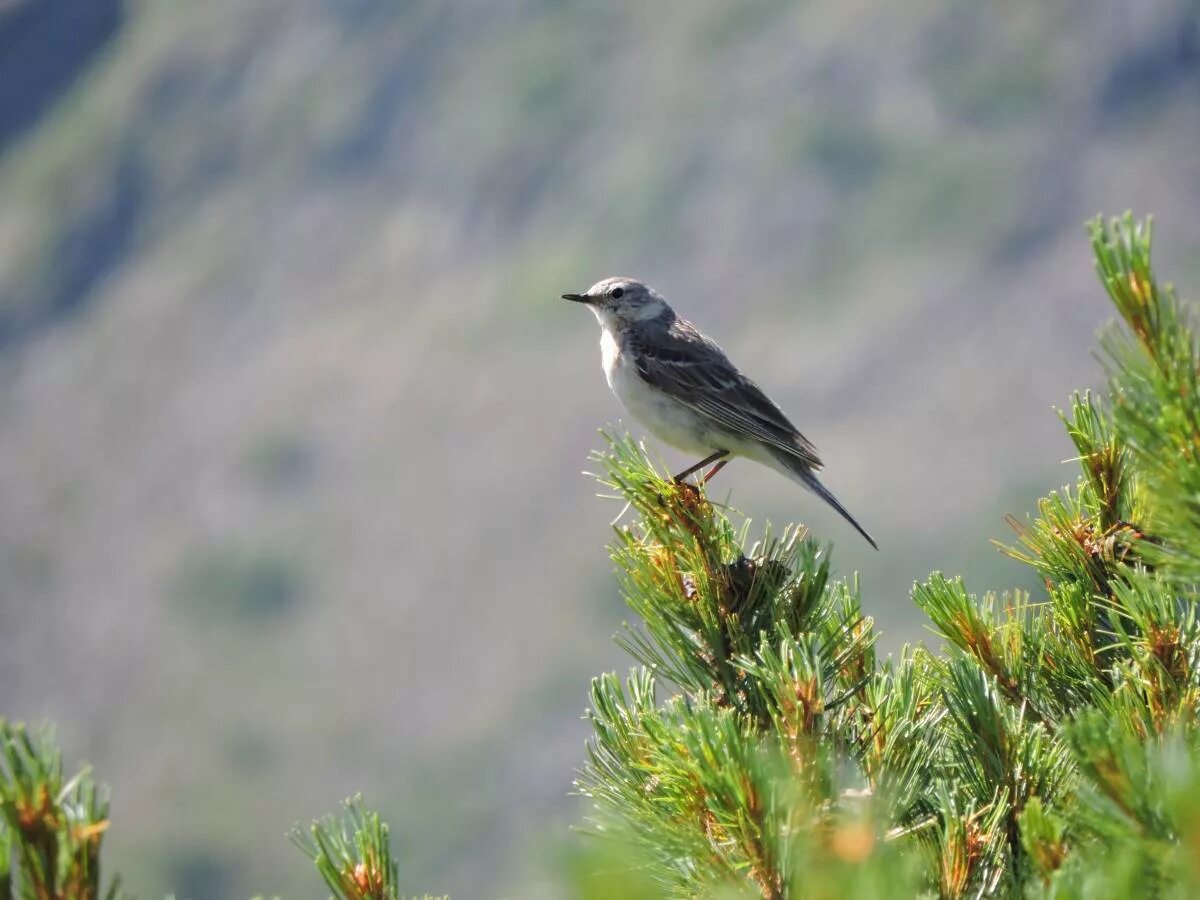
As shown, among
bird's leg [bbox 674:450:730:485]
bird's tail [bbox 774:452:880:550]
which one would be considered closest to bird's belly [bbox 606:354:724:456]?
bird's leg [bbox 674:450:730:485]

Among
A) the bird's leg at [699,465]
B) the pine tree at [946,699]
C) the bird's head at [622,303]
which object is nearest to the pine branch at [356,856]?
the pine tree at [946,699]

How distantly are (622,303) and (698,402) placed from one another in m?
2.37

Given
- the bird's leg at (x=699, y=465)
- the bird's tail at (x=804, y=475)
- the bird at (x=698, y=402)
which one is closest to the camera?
the bird's leg at (x=699, y=465)

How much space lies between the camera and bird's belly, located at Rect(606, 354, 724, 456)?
13039 mm

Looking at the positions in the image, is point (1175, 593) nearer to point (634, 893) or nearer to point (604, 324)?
point (634, 893)

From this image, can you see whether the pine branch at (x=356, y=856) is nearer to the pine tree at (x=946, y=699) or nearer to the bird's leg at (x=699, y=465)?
the pine tree at (x=946, y=699)

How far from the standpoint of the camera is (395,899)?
416 centimetres

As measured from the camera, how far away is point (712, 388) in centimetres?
1341

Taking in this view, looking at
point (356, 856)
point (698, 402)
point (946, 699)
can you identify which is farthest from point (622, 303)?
point (356, 856)

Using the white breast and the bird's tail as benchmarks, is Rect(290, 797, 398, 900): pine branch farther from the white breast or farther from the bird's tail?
the white breast

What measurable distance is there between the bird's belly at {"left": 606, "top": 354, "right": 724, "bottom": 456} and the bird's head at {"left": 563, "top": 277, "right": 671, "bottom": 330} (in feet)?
5.17

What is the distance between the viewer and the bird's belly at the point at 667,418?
1304 centimetres

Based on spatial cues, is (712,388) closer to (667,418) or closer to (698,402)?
(698,402)

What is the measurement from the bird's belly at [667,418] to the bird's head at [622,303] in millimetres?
1575
